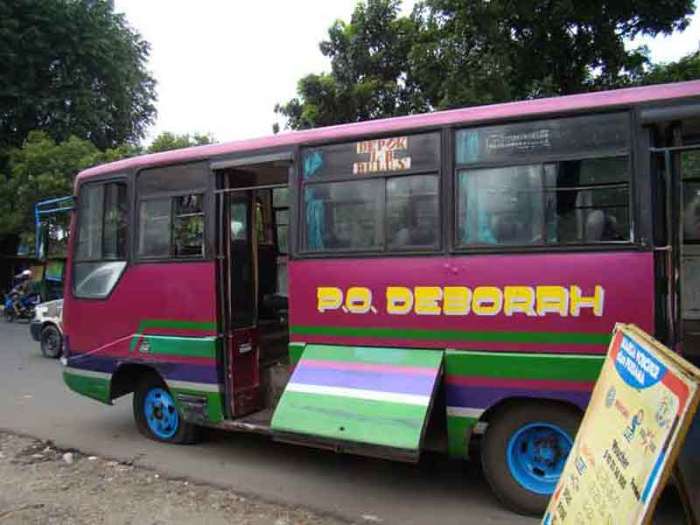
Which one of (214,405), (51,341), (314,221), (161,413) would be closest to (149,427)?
(161,413)

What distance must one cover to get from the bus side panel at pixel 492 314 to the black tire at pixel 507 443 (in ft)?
0.46

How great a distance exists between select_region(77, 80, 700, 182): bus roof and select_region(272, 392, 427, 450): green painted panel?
2.01 m

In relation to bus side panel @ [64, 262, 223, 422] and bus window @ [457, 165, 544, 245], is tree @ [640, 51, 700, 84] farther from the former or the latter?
bus side panel @ [64, 262, 223, 422]

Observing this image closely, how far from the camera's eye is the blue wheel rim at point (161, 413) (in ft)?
21.2

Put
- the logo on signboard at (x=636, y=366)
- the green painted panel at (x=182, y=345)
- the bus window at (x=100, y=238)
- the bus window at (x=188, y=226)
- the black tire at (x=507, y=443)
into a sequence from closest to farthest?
1. the logo on signboard at (x=636, y=366)
2. the black tire at (x=507, y=443)
3. the green painted panel at (x=182, y=345)
4. the bus window at (x=188, y=226)
5. the bus window at (x=100, y=238)

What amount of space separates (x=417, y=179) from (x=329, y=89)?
897 centimetres

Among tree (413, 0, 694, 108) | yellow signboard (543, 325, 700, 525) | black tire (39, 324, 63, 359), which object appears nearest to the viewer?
yellow signboard (543, 325, 700, 525)

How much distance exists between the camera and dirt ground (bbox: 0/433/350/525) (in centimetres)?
457

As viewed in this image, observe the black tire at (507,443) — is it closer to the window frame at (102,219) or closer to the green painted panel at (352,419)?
the green painted panel at (352,419)

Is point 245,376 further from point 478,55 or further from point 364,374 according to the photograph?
point 478,55

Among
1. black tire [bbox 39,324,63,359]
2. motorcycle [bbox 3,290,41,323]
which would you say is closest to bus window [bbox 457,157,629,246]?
black tire [bbox 39,324,63,359]

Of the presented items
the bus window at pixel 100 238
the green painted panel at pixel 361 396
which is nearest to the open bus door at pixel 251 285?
the green painted panel at pixel 361 396

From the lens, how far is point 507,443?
4547mm

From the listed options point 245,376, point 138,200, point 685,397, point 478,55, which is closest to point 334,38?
point 478,55
